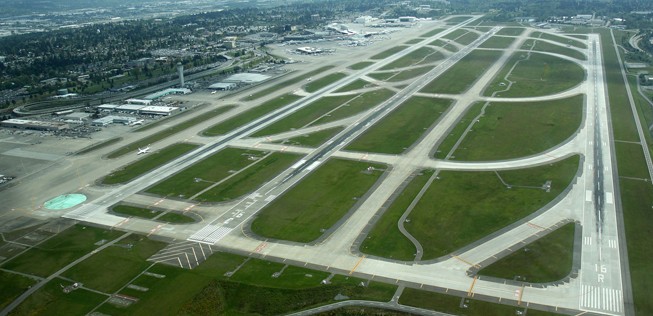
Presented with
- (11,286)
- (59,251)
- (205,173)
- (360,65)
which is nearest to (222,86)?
(360,65)

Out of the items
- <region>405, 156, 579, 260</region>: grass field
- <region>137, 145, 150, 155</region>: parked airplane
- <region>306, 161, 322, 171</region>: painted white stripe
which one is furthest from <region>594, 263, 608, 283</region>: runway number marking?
<region>137, 145, 150, 155</region>: parked airplane

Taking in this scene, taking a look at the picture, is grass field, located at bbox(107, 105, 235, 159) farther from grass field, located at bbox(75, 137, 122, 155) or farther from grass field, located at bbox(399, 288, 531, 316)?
grass field, located at bbox(399, 288, 531, 316)

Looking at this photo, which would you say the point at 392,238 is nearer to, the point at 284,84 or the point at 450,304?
the point at 450,304

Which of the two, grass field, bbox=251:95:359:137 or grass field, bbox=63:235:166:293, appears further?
grass field, bbox=251:95:359:137

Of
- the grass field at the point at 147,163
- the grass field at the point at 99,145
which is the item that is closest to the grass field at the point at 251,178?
the grass field at the point at 147,163

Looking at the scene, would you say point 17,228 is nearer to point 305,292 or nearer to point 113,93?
point 305,292

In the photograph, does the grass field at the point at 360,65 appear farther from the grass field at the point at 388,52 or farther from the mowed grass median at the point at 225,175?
the mowed grass median at the point at 225,175

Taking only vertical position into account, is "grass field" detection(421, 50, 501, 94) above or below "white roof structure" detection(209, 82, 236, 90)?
below
